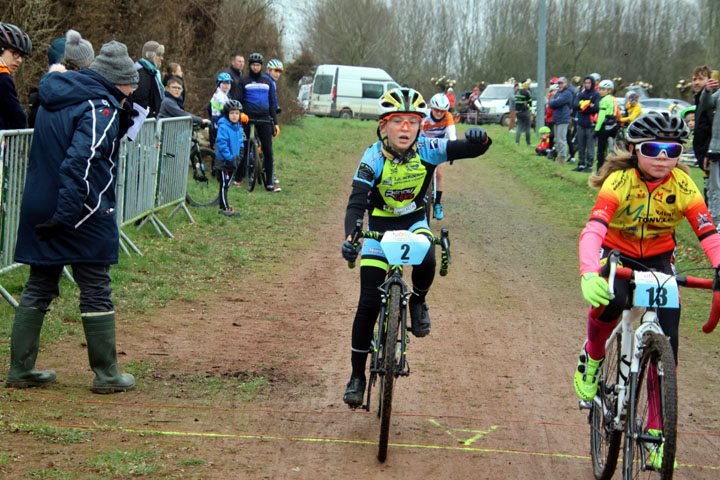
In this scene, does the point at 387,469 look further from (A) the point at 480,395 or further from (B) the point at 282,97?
(B) the point at 282,97

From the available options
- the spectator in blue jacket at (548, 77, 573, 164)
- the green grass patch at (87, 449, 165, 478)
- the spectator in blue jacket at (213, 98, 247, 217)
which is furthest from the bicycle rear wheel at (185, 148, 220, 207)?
the spectator in blue jacket at (548, 77, 573, 164)

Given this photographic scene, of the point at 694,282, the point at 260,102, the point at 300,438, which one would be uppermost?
the point at 260,102

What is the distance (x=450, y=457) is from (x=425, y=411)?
2.70 ft

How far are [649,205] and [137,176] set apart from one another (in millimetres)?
7306

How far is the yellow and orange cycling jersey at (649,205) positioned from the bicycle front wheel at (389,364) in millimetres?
1180

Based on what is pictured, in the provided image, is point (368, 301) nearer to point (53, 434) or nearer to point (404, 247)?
point (404, 247)

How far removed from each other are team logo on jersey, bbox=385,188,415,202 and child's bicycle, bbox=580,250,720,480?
143cm

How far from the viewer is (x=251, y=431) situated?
517cm

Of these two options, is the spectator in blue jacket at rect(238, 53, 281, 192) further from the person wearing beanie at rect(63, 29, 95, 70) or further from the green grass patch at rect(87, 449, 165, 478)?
the green grass patch at rect(87, 449, 165, 478)

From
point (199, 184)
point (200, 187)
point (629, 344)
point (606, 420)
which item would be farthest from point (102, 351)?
point (199, 184)

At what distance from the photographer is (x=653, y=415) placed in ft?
13.3

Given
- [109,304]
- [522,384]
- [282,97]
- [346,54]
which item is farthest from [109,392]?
[346,54]

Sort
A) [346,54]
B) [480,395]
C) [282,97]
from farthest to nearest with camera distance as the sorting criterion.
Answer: [346,54] → [282,97] → [480,395]

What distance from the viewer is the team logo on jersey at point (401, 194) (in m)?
5.34
